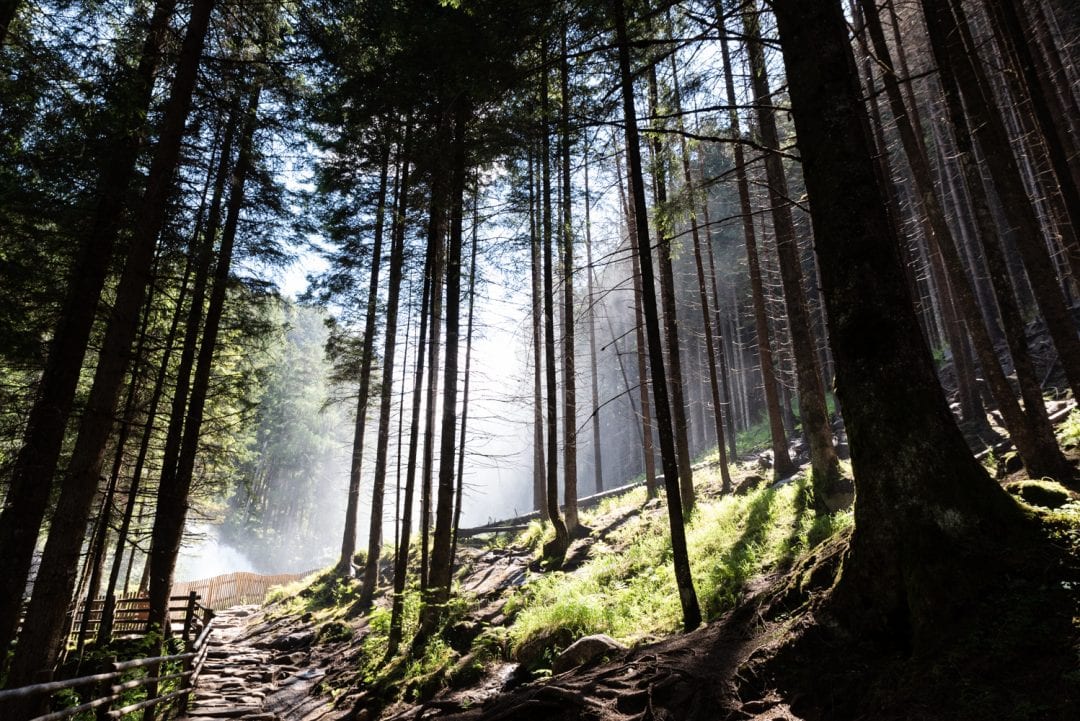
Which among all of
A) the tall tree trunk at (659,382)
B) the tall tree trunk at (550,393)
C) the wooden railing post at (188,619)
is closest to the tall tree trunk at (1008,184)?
the tall tree trunk at (659,382)

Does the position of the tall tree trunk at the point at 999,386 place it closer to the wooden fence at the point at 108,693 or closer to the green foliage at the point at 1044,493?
the green foliage at the point at 1044,493

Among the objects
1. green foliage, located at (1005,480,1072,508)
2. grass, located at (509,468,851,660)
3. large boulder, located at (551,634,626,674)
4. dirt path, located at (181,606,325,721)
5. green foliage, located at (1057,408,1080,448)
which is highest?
green foliage, located at (1057,408,1080,448)

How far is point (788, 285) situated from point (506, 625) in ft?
28.3

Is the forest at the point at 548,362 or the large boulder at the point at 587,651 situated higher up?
the forest at the point at 548,362

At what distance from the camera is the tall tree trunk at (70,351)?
636 cm

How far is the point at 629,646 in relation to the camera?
5254 millimetres

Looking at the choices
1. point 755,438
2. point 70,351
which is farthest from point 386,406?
point 755,438

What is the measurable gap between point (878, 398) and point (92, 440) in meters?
8.05

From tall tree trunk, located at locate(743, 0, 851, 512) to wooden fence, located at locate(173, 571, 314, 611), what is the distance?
1015 inches

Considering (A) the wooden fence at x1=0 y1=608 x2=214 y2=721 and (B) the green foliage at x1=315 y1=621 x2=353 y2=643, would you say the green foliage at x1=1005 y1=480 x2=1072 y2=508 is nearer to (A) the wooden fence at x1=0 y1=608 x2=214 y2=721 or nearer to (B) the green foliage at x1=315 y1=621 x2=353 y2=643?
(A) the wooden fence at x1=0 y1=608 x2=214 y2=721

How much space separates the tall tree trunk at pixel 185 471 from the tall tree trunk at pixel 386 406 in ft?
12.6

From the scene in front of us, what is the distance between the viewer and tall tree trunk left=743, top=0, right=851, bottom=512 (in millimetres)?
8422

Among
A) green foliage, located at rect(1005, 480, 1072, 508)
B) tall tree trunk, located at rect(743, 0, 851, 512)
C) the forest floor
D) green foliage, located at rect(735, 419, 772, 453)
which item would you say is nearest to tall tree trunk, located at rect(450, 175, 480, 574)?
the forest floor

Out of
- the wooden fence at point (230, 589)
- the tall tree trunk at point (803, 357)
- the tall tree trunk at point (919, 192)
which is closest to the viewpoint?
the tall tree trunk at point (919, 192)
